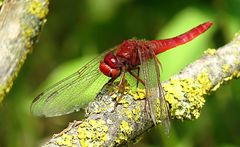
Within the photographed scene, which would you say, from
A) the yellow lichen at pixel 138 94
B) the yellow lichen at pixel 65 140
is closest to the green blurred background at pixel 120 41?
the yellow lichen at pixel 138 94

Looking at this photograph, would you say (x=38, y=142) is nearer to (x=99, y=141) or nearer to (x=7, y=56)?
(x=99, y=141)

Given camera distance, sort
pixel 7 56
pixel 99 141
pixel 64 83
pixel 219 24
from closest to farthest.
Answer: pixel 7 56, pixel 99 141, pixel 64 83, pixel 219 24

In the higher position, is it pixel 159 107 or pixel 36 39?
pixel 36 39

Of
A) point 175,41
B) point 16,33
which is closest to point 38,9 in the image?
point 16,33

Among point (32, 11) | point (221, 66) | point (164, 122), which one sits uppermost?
point (32, 11)

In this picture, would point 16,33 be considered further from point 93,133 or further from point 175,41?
point 175,41

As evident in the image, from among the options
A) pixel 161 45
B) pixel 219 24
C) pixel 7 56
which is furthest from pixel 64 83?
pixel 7 56
